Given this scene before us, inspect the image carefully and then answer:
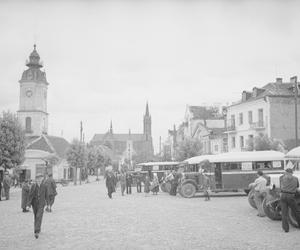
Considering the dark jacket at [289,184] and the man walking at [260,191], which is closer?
the dark jacket at [289,184]

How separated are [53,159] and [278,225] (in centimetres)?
4516

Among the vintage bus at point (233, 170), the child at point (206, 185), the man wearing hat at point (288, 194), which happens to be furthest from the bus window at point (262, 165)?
the man wearing hat at point (288, 194)

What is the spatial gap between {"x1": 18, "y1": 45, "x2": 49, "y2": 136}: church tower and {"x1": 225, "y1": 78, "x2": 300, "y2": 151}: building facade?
32.7 meters

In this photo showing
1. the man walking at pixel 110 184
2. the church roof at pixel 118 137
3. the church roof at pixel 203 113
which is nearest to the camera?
the man walking at pixel 110 184

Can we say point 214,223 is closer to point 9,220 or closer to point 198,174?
point 9,220

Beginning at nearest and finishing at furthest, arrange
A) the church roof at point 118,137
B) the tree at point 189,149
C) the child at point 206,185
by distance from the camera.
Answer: the child at point 206,185, the tree at point 189,149, the church roof at point 118,137

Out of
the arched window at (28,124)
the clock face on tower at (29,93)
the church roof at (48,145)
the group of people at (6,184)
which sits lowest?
the group of people at (6,184)

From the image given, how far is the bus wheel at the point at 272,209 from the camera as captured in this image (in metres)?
13.4

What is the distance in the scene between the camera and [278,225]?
12.5 m

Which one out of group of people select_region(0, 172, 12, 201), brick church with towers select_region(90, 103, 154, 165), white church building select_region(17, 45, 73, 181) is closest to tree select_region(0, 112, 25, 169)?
group of people select_region(0, 172, 12, 201)

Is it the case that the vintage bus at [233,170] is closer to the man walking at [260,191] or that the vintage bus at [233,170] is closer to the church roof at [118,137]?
the man walking at [260,191]

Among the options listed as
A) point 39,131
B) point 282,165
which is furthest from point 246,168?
point 39,131

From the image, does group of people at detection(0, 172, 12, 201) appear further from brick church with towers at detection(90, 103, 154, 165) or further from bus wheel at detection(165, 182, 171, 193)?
brick church with towers at detection(90, 103, 154, 165)

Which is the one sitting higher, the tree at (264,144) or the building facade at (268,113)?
the building facade at (268,113)
